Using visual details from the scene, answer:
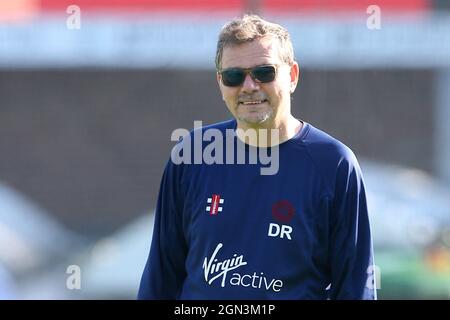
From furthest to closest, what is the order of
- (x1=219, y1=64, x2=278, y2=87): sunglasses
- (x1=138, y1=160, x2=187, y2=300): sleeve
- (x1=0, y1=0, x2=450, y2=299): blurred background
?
1. (x1=0, y1=0, x2=450, y2=299): blurred background
2. (x1=138, y1=160, x2=187, y2=300): sleeve
3. (x1=219, y1=64, x2=278, y2=87): sunglasses

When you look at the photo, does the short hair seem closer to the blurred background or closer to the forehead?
the forehead

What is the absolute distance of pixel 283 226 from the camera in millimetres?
3264

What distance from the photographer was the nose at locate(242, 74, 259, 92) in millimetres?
3348

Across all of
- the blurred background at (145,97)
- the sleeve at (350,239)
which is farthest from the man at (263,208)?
the blurred background at (145,97)

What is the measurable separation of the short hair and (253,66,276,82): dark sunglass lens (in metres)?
0.11

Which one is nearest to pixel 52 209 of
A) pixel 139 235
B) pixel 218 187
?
pixel 139 235

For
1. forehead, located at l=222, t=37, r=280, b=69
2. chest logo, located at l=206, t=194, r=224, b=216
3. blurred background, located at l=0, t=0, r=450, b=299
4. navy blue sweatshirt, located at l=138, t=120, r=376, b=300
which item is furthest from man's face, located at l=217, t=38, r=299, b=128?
blurred background, located at l=0, t=0, r=450, b=299

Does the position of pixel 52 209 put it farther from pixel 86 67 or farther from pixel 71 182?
pixel 86 67

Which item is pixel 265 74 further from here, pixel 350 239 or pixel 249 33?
pixel 350 239

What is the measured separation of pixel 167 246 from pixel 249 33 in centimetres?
88

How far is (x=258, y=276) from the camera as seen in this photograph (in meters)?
3.27

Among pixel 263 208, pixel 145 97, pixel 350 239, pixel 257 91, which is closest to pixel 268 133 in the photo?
pixel 257 91

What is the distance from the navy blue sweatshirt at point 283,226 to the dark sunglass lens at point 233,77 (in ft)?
0.79

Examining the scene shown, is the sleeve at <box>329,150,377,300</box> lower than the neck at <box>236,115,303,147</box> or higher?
lower
